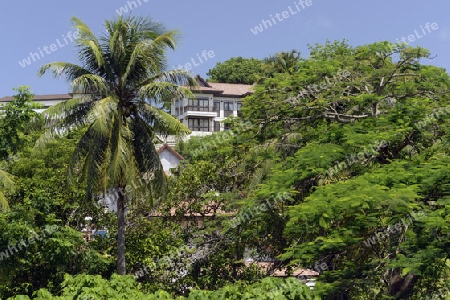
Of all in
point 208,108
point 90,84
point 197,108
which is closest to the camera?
point 90,84

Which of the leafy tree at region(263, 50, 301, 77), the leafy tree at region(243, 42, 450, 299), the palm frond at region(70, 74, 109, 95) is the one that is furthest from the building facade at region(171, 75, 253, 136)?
the palm frond at region(70, 74, 109, 95)

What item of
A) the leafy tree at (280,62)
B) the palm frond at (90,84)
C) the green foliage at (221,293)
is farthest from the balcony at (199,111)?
Answer: the green foliage at (221,293)

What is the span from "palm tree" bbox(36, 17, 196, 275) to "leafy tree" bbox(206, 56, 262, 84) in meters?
55.2

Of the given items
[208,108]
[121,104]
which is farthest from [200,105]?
[121,104]

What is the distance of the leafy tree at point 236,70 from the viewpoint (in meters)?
75.2

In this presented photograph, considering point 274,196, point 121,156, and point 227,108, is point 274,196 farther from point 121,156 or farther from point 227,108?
point 227,108

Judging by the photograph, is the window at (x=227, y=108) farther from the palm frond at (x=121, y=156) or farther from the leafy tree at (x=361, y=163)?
the palm frond at (x=121, y=156)

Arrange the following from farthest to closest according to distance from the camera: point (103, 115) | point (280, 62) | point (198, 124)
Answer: point (198, 124) → point (280, 62) → point (103, 115)

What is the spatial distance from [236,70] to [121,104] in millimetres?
57528

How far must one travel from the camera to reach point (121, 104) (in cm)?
1942

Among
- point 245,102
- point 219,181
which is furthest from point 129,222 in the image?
point 245,102

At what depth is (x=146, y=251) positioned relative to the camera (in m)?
21.4

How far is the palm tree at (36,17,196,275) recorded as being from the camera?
18703mm

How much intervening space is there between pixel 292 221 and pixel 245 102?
328 inches
